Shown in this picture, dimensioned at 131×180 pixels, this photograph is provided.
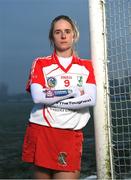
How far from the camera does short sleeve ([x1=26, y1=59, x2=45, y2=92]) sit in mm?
3533

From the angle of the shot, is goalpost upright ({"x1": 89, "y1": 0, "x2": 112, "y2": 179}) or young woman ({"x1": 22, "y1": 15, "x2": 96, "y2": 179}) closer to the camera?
young woman ({"x1": 22, "y1": 15, "x2": 96, "y2": 179})

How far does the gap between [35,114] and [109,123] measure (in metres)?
0.94

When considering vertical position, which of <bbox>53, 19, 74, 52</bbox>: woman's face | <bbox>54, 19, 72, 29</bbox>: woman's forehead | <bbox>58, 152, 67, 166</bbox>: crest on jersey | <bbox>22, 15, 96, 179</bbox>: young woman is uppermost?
<bbox>54, 19, 72, 29</bbox>: woman's forehead

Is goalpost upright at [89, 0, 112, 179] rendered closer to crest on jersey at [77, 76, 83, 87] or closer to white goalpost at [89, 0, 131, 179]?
white goalpost at [89, 0, 131, 179]

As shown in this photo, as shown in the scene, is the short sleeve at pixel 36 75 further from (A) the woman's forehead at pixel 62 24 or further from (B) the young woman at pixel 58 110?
(A) the woman's forehead at pixel 62 24

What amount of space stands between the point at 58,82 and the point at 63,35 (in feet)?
1.14

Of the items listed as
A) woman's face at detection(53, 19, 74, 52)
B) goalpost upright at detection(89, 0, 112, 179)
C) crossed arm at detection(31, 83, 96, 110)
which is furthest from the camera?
goalpost upright at detection(89, 0, 112, 179)

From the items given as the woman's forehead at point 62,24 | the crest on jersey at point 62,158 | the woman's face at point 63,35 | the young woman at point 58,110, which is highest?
the woman's forehead at point 62,24

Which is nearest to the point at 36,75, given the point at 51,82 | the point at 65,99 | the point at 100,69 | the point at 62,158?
the point at 51,82

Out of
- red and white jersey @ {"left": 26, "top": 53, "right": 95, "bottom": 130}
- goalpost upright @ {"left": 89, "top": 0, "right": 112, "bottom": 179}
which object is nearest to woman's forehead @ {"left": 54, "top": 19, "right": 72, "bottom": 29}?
red and white jersey @ {"left": 26, "top": 53, "right": 95, "bottom": 130}

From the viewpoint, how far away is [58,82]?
3533 millimetres

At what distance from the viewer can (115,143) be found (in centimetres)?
442

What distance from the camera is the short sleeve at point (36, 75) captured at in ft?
11.6

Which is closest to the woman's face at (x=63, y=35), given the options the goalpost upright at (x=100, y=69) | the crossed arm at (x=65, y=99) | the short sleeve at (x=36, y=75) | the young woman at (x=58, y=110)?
the young woman at (x=58, y=110)
